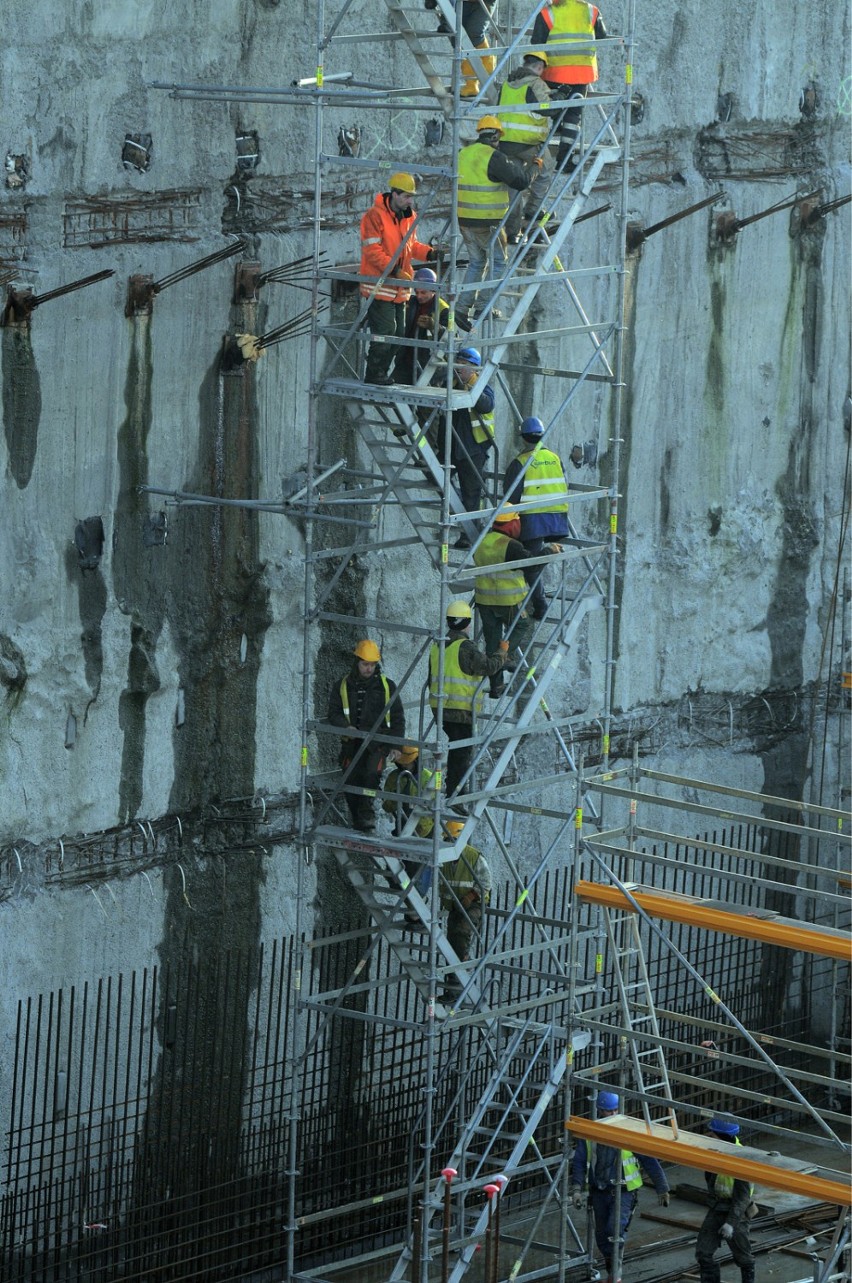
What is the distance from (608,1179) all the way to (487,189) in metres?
7.72

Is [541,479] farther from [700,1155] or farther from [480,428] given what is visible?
[700,1155]

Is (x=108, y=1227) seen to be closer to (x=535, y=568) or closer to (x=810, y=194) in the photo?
(x=535, y=568)

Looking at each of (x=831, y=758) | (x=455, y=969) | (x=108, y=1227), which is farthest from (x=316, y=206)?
(x=831, y=758)

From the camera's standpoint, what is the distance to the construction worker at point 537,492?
62.2 ft

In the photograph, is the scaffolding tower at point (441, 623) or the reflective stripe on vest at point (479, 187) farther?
the reflective stripe on vest at point (479, 187)

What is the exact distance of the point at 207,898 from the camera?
21328 millimetres

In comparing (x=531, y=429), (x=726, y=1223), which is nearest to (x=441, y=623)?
(x=531, y=429)

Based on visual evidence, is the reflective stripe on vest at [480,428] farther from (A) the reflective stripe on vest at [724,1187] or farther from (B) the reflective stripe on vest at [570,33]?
(A) the reflective stripe on vest at [724,1187]

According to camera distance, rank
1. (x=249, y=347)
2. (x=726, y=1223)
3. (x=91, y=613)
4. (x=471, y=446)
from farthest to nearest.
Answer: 1. (x=249, y=347)
2. (x=91, y=613)
3. (x=726, y=1223)
4. (x=471, y=446)

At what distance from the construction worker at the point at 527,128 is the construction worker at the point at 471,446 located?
114cm

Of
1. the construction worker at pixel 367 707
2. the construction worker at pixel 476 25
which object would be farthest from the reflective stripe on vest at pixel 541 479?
the construction worker at pixel 476 25

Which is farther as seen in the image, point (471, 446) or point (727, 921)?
point (471, 446)

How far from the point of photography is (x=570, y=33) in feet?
61.8

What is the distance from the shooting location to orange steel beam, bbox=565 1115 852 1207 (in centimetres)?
1762
